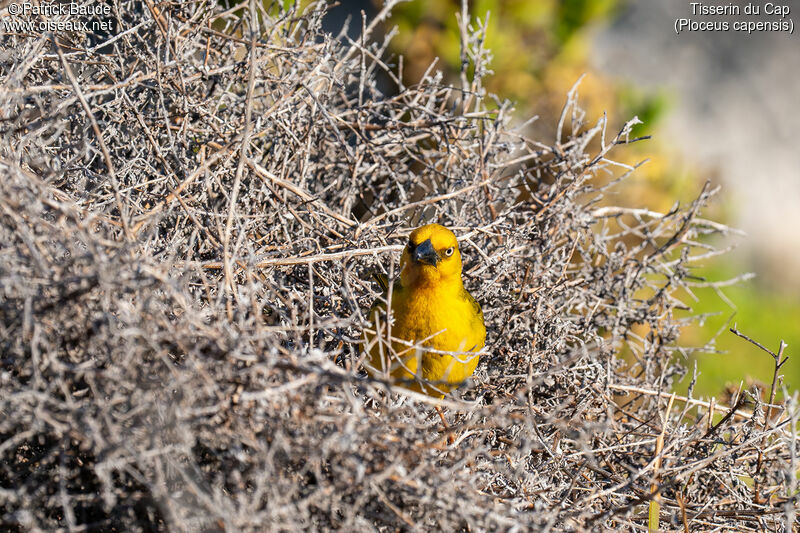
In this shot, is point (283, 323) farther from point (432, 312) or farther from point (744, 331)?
point (744, 331)

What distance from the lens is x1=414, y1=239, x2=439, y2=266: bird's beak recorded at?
96.3 inches

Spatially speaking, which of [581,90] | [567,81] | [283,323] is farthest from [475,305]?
[567,81]

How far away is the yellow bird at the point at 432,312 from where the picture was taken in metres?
2.41

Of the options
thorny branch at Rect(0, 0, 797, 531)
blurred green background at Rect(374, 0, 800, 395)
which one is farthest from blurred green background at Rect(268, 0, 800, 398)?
thorny branch at Rect(0, 0, 797, 531)

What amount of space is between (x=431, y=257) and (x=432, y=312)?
0.19 m

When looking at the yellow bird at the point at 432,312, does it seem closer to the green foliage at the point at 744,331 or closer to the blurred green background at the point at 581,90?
the blurred green background at the point at 581,90

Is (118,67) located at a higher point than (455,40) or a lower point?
lower

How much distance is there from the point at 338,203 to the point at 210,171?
59cm

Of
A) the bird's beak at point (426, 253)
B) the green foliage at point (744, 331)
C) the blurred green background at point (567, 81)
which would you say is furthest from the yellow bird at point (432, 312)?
the green foliage at point (744, 331)

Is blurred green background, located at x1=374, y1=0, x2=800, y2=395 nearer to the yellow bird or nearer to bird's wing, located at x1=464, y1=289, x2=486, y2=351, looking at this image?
bird's wing, located at x1=464, y1=289, x2=486, y2=351

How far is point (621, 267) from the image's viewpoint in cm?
293

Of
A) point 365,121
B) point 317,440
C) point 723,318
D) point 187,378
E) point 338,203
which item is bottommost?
point 723,318

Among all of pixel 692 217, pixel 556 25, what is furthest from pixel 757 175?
pixel 692 217

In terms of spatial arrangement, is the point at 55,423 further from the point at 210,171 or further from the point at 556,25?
the point at 556,25
